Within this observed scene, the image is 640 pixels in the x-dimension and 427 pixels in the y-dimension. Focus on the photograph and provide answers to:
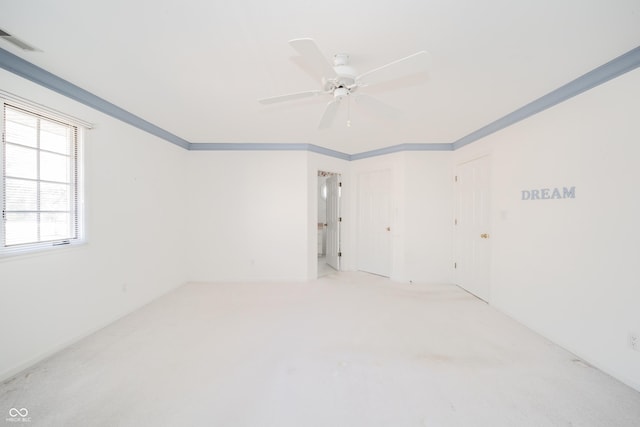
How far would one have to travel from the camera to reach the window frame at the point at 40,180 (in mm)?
1854

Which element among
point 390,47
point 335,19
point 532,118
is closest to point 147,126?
point 335,19

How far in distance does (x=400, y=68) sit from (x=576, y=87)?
1.92 m

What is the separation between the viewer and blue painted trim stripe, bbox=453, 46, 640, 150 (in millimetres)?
1798

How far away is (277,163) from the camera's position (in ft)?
14.2

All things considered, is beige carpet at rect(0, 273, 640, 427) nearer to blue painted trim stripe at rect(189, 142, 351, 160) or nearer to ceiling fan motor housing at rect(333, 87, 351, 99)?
ceiling fan motor housing at rect(333, 87, 351, 99)

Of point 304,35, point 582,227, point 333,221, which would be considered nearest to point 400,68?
point 304,35

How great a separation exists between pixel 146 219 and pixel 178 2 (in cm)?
286

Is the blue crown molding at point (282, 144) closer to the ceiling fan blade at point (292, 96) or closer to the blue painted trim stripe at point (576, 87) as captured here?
the blue painted trim stripe at point (576, 87)

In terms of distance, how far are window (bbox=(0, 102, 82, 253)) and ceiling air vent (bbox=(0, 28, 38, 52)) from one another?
1.51 ft

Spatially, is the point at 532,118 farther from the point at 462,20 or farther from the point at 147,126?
the point at 147,126

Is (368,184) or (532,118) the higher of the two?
(532,118)

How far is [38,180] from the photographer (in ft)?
6.98

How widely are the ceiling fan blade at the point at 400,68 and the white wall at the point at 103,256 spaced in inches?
109

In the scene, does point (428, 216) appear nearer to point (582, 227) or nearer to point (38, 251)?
point (582, 227)
